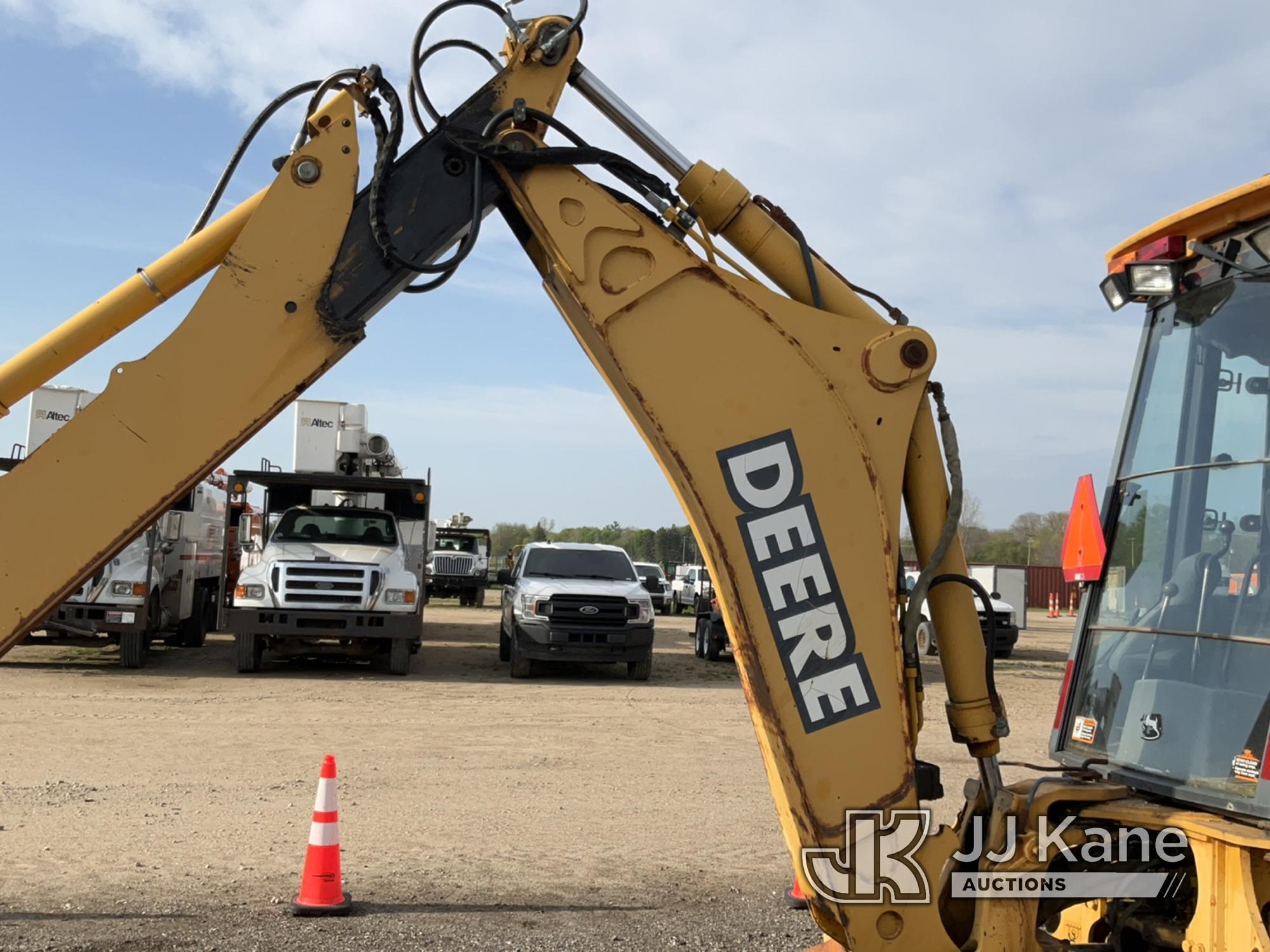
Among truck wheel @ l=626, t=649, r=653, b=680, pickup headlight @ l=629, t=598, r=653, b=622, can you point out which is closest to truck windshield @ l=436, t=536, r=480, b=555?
truck wheel @ l=626, t=649, r=653, b=680

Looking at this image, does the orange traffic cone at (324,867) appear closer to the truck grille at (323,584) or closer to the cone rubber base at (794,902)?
the cone rubber base at (794,902)

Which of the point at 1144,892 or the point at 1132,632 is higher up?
the point at 1132,632

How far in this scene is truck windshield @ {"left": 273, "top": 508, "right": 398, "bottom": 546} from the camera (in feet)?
52.5

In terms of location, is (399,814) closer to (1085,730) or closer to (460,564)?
(1085,730)

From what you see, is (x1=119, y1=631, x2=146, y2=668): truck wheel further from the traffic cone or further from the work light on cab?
the work light on cab

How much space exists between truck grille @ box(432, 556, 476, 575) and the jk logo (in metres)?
33.5

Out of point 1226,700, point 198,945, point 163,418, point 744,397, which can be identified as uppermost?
point 744,397

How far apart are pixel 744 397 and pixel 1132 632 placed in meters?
1.73

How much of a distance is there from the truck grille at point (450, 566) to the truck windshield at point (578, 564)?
19.3 m

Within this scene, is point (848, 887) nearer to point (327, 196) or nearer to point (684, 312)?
point (684, 312)

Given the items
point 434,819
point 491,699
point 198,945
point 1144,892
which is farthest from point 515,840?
point 491,699

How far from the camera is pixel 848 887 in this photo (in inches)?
131

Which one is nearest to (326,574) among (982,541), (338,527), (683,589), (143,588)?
(338,527)

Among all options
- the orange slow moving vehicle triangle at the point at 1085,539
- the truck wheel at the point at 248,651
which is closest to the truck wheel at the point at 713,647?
the truck wheel at the point at 248,651
